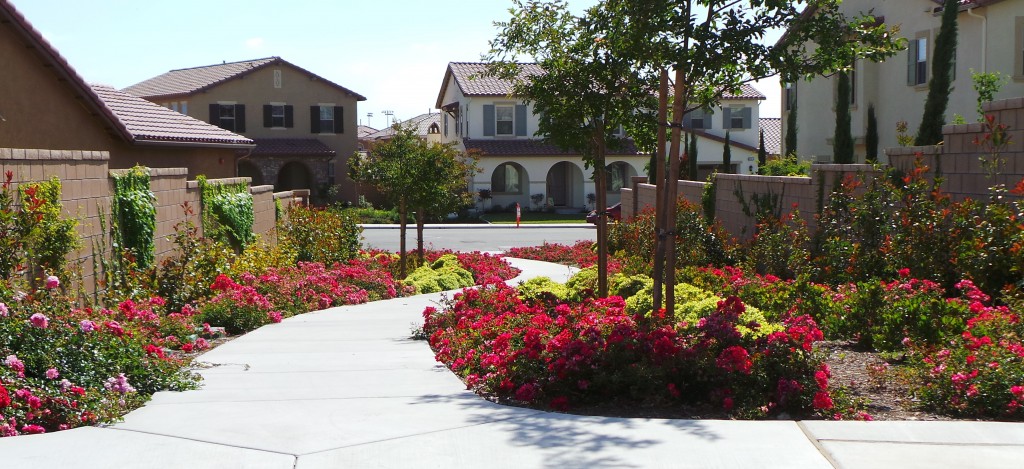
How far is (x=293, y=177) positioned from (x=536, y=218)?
13731 millimetres

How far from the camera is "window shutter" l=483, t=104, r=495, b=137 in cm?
5097

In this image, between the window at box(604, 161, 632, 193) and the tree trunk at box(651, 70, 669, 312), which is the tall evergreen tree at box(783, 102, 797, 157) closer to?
the window at box(604, 161, 632, 193)

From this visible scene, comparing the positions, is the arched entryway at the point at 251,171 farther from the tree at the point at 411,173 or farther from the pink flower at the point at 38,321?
the pink flower at the point at 38,321

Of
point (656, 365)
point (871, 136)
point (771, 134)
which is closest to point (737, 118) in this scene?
point (771, 134)

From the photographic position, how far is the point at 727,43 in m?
8.73

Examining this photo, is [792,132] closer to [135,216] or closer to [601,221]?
[601,221]

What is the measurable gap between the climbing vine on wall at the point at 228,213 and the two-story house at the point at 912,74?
38.2 feet

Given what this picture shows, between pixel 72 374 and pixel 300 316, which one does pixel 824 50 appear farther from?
pixel 300 316

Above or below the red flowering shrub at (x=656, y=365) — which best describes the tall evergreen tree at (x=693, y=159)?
above

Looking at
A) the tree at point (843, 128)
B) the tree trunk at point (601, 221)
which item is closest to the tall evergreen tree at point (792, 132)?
the tree at point (843, 128)

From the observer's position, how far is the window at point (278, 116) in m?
51.6

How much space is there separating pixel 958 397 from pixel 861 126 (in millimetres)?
25368

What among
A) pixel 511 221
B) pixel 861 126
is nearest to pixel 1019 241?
pixel 861 126

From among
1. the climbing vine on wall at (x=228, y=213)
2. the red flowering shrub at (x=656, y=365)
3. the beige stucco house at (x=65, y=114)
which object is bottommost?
the red flowering shrub at (x=656, y=365)
